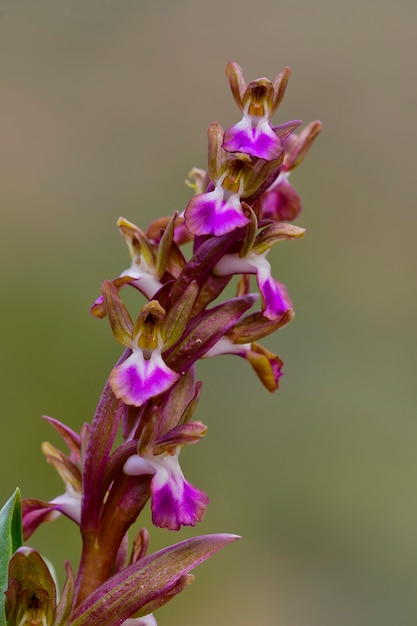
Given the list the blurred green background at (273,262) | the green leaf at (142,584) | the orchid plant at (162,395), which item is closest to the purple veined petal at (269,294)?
the orchid plant at (162,395)

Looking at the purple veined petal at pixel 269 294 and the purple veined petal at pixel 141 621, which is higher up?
the purple veined petal at pixel 269 294

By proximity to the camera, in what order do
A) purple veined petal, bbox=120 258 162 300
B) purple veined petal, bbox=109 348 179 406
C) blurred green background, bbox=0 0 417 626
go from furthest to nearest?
1. blurred green background, bbox=0 0 417 626
2. purple veined petal, bbox=120 258 162 300
3. purple veined petal, bbox=109 348 179 406

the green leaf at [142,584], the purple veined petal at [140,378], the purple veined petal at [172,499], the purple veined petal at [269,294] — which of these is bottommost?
the green leaf at [142,584]

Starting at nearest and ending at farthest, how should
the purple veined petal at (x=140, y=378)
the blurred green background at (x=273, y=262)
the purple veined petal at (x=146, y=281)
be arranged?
the purple veined petal at (x=140, y=378) → the purple veined petal at (x=146, y=281) → the blurred green background at (x=273, y=262)

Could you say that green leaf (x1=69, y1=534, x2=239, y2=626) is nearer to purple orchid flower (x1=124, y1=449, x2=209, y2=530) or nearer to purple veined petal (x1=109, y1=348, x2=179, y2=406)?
purple orchid flower (x1=124, y1=449, x2=209, y2=530)

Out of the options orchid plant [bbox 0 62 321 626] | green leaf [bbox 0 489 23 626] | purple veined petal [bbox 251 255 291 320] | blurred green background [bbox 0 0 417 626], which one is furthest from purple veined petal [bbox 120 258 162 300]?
blurred green background [bbox 0 0 417 626]

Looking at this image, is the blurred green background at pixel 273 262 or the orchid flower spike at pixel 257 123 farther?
the blurred green background at pixel 273 262

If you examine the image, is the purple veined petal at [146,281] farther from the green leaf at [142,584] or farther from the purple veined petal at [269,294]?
the green leaf at [142,584]
